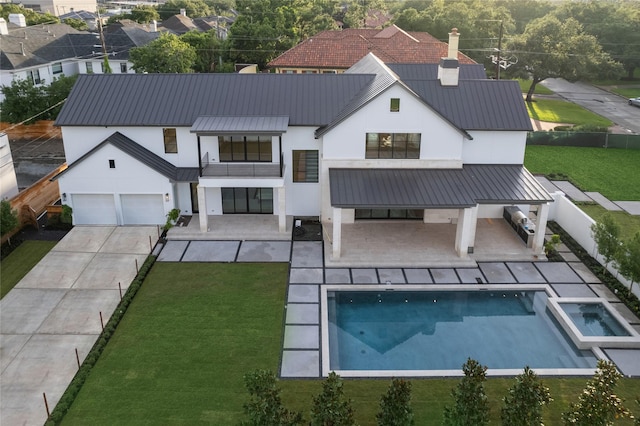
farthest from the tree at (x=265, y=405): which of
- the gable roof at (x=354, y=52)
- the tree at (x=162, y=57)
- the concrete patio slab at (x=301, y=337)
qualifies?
the tree at (x=162, y=57)

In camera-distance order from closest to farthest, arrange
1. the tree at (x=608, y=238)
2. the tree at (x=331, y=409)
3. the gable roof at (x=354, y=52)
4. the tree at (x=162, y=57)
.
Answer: the tree at (x=331, y=409), the tree at (x=608, y=238), the tree at (x=162, y=57), the gable roof at (x=354, y=52)

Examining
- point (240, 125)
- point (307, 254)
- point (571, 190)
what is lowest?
point (307, 254)

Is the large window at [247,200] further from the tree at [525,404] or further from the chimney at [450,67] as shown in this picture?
the tree at [525,404]

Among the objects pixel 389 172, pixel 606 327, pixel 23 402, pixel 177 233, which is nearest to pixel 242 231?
pixel 177 233

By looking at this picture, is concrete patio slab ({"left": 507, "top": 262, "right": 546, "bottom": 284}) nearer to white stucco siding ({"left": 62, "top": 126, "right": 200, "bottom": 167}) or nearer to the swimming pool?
the swimming pool

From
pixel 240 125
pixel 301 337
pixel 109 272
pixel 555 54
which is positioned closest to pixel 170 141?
pixel 240 125

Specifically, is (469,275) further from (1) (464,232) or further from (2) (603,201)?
(2) (603,201)

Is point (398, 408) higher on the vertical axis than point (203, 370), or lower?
higher

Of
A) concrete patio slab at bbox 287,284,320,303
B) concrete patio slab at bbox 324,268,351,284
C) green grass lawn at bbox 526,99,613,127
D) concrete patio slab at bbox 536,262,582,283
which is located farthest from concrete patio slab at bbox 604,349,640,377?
green grass lawn at bbox 526,99,613,127
